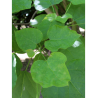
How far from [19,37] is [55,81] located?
5.8 inches

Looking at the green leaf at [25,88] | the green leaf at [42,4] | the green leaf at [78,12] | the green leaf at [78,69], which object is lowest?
the green leaf at [25,88]

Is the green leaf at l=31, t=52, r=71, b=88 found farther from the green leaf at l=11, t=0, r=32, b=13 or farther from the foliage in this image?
the green leaf at l=11, t=0, r=32, b=13

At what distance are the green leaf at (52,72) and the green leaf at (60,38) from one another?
0.09 ft

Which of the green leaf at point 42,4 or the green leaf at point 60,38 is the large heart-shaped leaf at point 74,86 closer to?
the green leaf at point 60,38

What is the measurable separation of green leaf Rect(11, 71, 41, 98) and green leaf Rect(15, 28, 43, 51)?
0.11m

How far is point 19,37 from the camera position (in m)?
0.30

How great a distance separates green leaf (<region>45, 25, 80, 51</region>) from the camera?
283 millimetres

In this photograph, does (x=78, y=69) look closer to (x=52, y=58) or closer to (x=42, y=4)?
(x=52, y=58)

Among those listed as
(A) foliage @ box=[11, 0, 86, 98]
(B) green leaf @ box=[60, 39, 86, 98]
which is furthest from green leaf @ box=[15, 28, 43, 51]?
(B) green leaf @ box=[60, 39, 86, 98]

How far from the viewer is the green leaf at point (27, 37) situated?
11.7 inches

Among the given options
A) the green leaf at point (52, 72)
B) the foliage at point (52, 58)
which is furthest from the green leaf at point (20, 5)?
the green leaf at point (52, 72)

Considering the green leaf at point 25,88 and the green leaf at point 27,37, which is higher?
the green leaf at point 27,37

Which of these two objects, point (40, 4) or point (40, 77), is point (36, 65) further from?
point (40, 4)

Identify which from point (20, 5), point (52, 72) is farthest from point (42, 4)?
point (52, 72)
